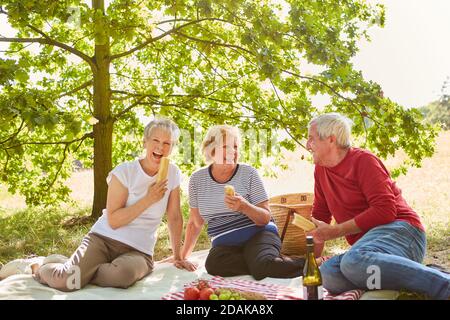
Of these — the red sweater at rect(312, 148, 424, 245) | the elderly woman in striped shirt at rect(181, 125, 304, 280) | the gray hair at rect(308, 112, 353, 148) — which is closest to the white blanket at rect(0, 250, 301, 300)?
the elderly woman in striped shirt at rect(181, 125, 304, 280)

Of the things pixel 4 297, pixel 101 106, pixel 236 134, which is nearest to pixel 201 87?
pixel 101 106

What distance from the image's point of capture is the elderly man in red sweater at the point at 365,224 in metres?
3.27

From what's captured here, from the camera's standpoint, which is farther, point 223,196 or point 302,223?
point 223,196

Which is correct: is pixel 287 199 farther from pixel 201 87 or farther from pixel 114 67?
pixel 114 67

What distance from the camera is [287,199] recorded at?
19.9 ft

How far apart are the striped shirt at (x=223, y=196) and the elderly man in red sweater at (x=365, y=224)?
23.3 inches

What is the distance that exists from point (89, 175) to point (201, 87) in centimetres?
716

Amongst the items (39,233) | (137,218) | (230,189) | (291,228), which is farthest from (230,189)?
(39,233)

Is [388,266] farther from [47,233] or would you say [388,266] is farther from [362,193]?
[47,233]

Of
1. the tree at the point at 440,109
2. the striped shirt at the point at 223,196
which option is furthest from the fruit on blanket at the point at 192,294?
the tree at the point at 440,109

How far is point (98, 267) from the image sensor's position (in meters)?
4.16

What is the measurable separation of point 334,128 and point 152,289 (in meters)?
1.76

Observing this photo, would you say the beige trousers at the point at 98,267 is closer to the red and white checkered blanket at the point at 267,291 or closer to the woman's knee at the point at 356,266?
the red and white checkered blanket at the point at 267,291

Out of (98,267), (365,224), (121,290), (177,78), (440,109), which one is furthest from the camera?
(440,109)
